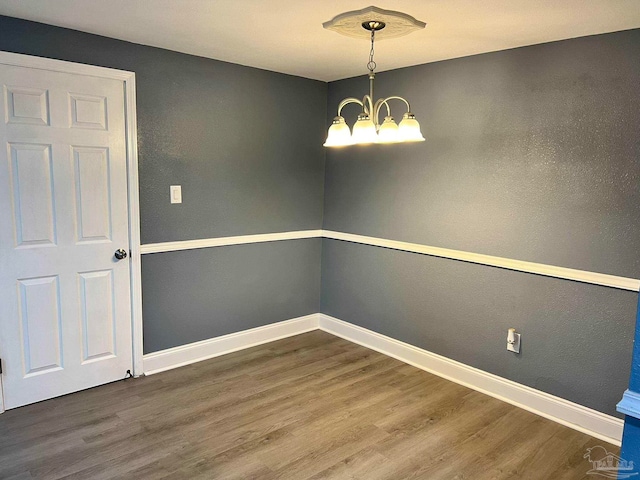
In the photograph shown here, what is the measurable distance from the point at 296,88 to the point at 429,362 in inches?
96.8

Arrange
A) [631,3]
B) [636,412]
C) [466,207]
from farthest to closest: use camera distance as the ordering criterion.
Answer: [466,207], [631,3], [636,412]

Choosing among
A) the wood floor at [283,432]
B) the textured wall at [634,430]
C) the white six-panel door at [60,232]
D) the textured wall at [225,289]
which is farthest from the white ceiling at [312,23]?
the wood floor at [283,432]

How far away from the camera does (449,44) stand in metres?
2.87

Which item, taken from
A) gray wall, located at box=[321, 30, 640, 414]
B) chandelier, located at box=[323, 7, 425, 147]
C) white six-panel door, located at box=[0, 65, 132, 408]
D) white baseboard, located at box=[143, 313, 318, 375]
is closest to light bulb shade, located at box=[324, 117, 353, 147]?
chandelier, located at box=[323, 7, 425, 147]

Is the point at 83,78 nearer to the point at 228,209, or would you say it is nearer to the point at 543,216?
the point at 228,209

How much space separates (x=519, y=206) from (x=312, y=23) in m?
1.66

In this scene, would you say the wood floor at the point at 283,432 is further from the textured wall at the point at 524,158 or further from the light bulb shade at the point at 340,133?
the light bulb shade at the point at 340,133

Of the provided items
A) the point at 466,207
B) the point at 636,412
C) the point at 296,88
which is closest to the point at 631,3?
the point at 466,207

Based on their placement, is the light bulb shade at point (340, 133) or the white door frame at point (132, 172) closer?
the light bulb shade at point (340, 133)

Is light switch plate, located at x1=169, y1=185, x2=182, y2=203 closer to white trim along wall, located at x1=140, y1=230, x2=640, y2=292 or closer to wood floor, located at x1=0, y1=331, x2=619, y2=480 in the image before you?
white trim along wall, located at x1=140, y1=230, x2=640, y2=292

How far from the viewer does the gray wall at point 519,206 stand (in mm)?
2568

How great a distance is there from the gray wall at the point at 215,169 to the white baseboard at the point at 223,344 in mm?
61

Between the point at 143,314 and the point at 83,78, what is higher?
the point at 83,78

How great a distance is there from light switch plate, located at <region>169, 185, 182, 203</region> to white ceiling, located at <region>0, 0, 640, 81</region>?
931mm
